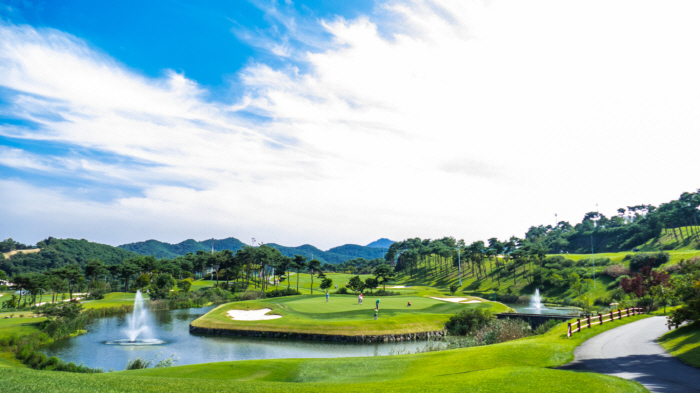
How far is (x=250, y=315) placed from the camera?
160 feet

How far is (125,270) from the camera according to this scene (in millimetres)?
92812

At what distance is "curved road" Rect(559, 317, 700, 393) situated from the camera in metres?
13.8

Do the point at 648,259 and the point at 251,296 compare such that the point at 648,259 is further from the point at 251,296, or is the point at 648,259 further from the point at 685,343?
the point at 251,296

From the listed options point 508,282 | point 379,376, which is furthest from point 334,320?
point 508,282

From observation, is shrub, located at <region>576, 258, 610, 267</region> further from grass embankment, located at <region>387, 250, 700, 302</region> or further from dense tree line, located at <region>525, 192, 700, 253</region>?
dense tree line, located at <region>525, 192, 700, 253</region>

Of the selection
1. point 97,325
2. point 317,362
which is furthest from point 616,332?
point 97,325

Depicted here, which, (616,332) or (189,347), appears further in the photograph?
(189,347)

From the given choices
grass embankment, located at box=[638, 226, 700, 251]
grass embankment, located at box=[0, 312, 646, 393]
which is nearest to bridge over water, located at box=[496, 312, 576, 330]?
grass embankment, located at box=[0, 312, 646, 393]

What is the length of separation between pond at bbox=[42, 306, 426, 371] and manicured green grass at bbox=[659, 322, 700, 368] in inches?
730

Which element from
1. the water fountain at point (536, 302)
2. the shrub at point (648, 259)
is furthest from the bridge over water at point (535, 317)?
the shrub at point (648, 259)

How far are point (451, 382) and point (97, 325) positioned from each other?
5118cm

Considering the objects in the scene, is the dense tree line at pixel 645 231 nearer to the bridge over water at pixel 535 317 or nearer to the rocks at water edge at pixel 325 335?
the bridge over water at pixel 535 317

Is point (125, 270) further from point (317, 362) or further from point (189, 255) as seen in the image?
point (317, 362)

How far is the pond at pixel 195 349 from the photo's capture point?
31938 mm
